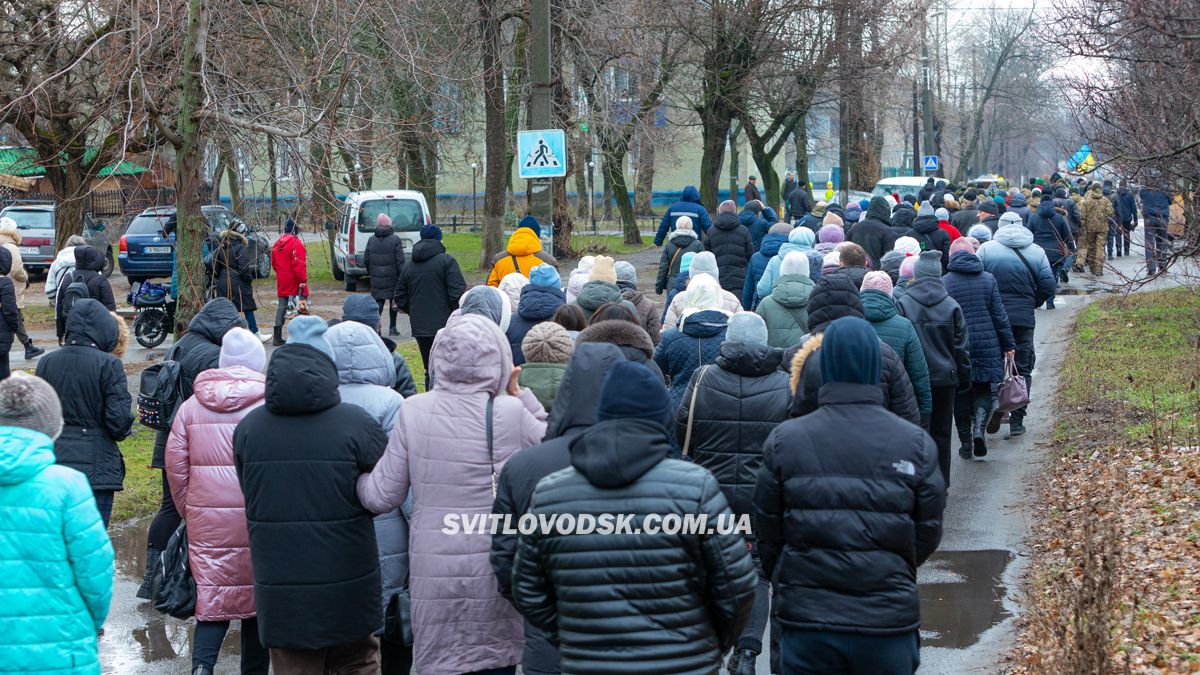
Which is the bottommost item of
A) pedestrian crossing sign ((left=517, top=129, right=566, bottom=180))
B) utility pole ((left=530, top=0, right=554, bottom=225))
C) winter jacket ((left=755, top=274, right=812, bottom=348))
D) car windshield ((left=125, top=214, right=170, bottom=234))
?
winter jacket ((left=755, top=274, right=812, bottom=348))

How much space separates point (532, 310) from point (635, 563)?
17.4 ft

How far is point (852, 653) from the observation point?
4434 millimetres

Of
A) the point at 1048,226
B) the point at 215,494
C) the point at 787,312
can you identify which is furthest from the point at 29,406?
the point at 1048,226

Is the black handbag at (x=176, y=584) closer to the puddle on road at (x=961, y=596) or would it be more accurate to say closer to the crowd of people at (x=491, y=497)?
the crowd of people at (x=491, y=497)

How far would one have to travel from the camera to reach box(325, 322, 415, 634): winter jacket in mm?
5680

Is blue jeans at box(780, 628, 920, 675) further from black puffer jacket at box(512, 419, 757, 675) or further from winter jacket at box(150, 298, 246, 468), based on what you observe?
winter jacket at box(150, 298, 246, 468)

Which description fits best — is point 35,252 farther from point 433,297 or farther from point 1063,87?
point 1063,87

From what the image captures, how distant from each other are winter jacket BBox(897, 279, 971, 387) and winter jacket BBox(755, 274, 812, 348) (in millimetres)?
960

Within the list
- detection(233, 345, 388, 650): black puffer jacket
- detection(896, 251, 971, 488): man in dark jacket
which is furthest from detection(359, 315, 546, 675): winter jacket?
detection(896, 251, 971, 488): man in dark jacket

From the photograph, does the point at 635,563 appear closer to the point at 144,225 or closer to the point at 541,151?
the point at 541,151

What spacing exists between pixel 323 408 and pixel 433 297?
8502mm

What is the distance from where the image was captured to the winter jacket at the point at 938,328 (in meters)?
9.70

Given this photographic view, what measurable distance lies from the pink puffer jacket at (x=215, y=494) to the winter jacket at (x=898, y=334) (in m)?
4.18

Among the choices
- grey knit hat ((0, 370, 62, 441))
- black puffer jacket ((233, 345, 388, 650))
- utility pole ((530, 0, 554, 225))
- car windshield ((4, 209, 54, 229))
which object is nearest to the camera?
grey knit hat ((0, 370, 62, 441))
